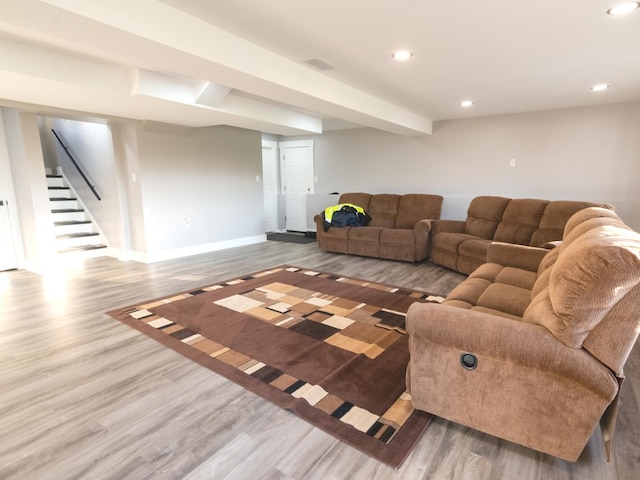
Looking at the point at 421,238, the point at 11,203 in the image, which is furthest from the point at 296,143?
the point at 11,203

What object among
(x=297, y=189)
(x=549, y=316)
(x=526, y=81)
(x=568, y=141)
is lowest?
(x=549, y=316)

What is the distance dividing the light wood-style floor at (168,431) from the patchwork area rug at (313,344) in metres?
0.10

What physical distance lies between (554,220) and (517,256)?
5.35ft

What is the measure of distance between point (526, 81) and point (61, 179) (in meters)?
7.69

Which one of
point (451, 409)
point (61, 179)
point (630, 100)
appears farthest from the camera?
point (61, 179)

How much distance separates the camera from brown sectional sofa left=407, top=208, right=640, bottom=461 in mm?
Result: 1204

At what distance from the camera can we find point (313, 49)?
2.54 m

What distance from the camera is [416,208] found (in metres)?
5.43

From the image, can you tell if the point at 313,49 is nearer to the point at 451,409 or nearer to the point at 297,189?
the point at 451,409

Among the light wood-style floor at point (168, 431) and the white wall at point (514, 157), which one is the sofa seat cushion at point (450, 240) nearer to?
the white wall at point (514, 157)

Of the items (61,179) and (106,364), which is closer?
(106,364)

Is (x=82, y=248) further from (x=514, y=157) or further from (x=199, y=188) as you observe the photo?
(x=514, y=157)

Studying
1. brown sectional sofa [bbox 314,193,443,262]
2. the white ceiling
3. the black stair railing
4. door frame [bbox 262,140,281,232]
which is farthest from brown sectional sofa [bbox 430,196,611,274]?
the black stair railing

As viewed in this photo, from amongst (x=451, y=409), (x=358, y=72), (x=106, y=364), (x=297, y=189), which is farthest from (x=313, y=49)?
(x=297, y=189)
